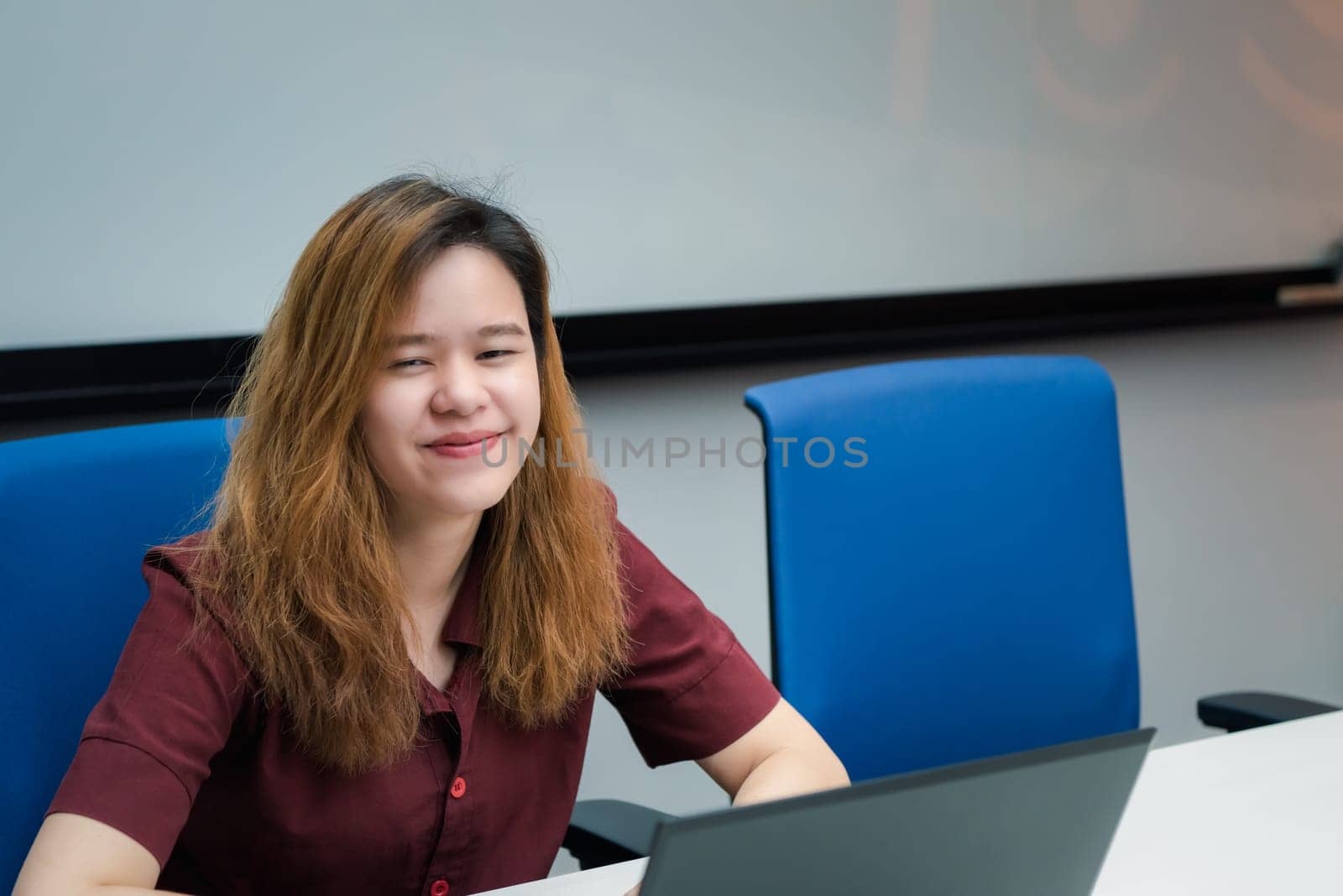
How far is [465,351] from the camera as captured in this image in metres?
1.10

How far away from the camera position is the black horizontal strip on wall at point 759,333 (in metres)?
1.65

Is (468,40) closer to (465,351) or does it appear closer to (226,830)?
(465,351)

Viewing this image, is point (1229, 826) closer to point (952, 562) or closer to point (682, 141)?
point (952, 562)

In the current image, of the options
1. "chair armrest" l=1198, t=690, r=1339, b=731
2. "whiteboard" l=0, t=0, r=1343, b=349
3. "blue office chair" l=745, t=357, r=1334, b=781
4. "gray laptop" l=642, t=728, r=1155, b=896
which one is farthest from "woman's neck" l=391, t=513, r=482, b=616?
"chair armrest" l=1198, t=690, r=1339, b=731

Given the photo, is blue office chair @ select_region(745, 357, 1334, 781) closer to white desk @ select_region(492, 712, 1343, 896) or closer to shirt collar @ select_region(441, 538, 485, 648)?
white desk @ select_region(492, 712, 1343, 896)

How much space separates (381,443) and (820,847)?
0.58 meters

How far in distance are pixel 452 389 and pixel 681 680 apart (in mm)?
376

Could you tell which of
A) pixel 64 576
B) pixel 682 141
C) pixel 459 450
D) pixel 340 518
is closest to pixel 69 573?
pixel 64 576

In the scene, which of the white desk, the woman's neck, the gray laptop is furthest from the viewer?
the woman's neck

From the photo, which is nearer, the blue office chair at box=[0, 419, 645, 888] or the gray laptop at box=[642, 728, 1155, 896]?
the gray laptop at box=[642, 728, 1155, 896]

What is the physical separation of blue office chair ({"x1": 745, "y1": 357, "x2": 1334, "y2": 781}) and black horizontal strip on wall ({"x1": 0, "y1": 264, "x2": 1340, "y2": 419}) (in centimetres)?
59

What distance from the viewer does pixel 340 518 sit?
1.10 metres

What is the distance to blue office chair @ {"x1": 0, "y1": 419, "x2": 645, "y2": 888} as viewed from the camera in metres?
1.12

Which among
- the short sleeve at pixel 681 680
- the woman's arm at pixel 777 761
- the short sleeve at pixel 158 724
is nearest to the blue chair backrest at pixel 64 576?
the short sleeve at pixel 158 724
